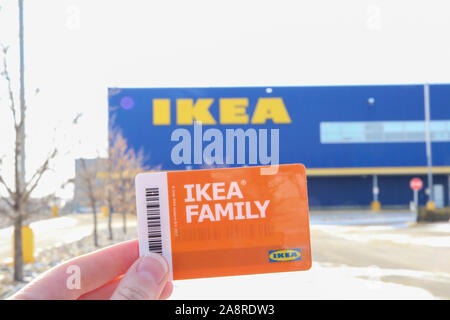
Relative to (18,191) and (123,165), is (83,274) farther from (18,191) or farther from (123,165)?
(18,191)

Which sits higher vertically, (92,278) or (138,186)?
(138,186)

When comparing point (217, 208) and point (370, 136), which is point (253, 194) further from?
point (370, 136)

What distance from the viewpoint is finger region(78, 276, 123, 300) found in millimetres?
1511

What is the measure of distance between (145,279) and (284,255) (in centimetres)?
45

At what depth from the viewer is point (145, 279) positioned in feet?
4.30

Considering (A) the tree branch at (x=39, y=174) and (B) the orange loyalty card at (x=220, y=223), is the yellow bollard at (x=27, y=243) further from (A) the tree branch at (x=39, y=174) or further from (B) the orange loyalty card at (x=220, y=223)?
(B) the orange loyalty card at (x=220, y=223)

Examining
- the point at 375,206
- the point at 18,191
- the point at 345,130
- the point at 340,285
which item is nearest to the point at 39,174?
the point at 18,191

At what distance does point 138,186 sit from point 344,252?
10.6m

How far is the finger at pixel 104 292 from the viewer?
→ 4.96ft

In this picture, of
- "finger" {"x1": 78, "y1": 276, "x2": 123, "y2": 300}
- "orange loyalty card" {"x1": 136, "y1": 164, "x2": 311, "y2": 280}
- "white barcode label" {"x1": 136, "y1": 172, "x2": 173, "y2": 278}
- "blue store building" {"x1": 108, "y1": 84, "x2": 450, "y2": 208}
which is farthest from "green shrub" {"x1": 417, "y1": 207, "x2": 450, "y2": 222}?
"white barcode label" {"x1": 136, "y1": 172, "x2": 173, "y2": 278}

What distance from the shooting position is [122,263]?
145cm

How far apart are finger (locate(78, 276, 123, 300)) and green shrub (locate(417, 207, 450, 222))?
1804cm
